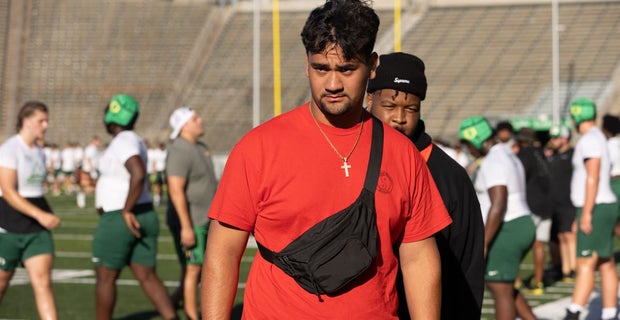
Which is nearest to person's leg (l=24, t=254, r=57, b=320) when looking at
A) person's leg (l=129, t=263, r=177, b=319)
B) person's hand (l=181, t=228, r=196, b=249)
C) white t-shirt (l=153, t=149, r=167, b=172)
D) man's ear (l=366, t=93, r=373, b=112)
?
person's leg (l=129, t=263, r=177, b=319)

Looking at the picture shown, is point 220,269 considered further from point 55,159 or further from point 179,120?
point 55,159

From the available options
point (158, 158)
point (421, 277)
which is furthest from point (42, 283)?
point (158, 158)

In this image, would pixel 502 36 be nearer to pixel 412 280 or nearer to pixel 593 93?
pixel 593 93

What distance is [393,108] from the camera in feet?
14.1

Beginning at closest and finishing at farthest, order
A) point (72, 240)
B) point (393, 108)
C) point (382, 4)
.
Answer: point (393, 108), point (72, 240), point (382, 4)

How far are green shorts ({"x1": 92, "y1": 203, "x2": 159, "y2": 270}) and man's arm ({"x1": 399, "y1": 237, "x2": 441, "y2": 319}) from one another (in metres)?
5.10

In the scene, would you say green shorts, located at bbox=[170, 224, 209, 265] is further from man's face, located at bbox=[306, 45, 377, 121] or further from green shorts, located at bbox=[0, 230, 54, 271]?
man's face, located at bbox=[306, 45, 377, 121]

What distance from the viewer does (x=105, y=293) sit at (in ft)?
27.0

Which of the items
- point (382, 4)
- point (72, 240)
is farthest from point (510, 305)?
point (382, 4)

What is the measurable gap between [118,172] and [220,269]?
5281mm

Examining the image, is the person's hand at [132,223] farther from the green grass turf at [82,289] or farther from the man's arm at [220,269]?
the man's arm at [220,269]

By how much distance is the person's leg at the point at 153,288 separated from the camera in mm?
8438

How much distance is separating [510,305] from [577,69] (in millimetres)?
36590

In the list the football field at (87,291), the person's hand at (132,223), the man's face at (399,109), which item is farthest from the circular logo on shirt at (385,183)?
Answer: the football field at (87,291)
